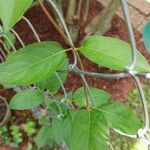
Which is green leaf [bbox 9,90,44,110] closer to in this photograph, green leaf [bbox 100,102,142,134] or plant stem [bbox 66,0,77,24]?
green leaf [bbox 100,102,142,134]

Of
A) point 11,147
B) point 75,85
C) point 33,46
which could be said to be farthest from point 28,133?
point 33,46

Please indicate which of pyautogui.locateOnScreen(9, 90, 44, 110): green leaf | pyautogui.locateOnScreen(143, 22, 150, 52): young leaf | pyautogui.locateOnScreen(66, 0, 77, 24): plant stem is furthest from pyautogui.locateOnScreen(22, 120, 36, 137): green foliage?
pyautogui.locateOnScreen(143, 22, 150, 52): young leaf

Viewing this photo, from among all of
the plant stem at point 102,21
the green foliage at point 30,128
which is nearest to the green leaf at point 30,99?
the green foliage at point 30,128

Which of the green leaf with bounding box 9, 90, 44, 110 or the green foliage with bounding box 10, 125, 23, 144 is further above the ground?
the green leaf with bounding box 9, 90, 44, 110

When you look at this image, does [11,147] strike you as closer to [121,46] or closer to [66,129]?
[66,129]

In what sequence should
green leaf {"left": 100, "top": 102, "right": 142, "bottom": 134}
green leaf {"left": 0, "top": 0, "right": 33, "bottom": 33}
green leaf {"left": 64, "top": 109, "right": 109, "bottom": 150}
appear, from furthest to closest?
green leaf {"left": 100, "top": 102, "right": 142, "bottom": 134} < green leaf {"left": 64, "top": 109, "right": 109, "bottom": 150} < green leaf {"left": 0, "top": 0, "right": 33, "bottom": 33}

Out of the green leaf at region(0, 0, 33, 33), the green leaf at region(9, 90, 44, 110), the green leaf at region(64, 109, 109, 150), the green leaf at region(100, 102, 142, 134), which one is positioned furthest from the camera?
the green leaf at region(9, 90, 44, 110)
